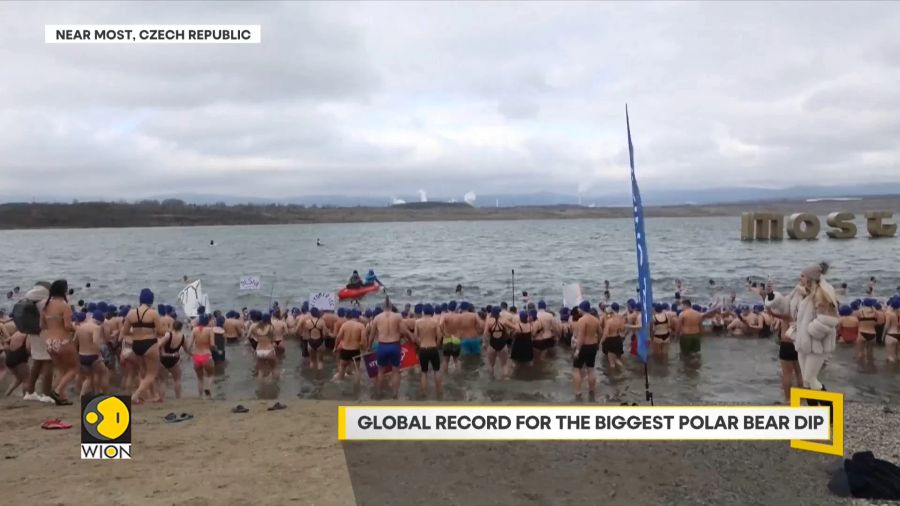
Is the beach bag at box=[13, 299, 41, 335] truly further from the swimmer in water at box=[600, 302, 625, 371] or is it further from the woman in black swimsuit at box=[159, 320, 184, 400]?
the swimmer in water at box=[600, 302, 625, 371]

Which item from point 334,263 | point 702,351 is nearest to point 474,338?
point 702,351

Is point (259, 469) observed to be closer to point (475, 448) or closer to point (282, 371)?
point (475, 448)

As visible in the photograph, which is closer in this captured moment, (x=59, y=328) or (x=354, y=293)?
(x=59, y=328)

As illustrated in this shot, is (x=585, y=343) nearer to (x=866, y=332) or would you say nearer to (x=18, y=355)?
(x=866, y=332)

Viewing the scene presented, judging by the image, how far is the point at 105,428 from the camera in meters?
6.64

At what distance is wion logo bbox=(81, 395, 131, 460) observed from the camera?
21.1ft

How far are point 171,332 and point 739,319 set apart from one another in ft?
45.2

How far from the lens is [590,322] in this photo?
9.90 m

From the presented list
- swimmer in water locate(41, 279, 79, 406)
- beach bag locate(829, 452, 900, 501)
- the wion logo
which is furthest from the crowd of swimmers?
beach bag locate(829, 452, 900, 501)

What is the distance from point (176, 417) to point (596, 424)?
566 cm

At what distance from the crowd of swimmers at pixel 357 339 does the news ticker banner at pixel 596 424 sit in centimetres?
153

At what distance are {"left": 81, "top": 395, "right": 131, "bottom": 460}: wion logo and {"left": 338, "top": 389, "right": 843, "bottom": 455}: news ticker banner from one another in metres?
2.38

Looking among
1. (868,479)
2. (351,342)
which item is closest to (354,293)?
(351,342)

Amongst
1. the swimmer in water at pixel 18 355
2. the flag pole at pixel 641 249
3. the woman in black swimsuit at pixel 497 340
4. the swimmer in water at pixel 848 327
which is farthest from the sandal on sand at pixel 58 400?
the swimmer in water at pixel 848 327
